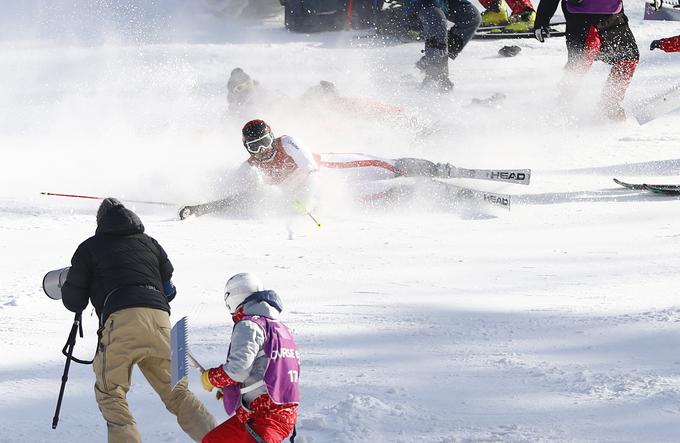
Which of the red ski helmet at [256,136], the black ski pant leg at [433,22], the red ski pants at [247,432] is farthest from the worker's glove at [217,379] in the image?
the black ski pant leg at [433,22]

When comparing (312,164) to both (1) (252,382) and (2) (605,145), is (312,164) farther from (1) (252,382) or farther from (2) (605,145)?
(1) (252,382)

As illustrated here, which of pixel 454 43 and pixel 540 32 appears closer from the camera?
pixel 540 32

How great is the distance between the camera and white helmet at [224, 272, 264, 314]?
14.2 feet

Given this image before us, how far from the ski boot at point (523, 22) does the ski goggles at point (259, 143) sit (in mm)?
6963

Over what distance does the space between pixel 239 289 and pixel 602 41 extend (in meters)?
8.81

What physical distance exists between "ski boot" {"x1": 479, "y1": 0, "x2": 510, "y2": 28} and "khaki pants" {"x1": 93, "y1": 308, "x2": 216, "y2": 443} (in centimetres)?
1125

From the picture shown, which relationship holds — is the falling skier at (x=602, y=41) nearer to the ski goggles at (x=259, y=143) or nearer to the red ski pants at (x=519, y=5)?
the red ski pants at (x=519, y=5)

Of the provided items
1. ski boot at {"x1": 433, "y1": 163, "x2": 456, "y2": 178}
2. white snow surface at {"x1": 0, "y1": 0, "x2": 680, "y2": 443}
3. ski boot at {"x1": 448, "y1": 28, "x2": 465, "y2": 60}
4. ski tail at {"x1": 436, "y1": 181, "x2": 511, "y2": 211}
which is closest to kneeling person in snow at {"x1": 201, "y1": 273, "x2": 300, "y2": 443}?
white snow surface at {"x1": 0, "y1": 0, "x2": 680, "y2": 443}

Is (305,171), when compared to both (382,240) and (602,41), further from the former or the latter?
(602,41)

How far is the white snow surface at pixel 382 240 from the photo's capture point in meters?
5.17

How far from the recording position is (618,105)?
12.4m

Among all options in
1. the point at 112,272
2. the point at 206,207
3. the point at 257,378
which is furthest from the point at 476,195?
the point at 257,378

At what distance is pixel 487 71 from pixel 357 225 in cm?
659

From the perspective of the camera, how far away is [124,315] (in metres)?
4.72
